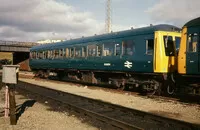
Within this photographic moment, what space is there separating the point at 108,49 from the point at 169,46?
4747mm

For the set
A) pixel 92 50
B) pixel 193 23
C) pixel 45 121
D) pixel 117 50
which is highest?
pixel 193 23

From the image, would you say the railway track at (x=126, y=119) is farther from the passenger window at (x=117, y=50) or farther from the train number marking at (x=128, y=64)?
the passenger window at (x=117, y=50)

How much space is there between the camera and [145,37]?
16.3 m

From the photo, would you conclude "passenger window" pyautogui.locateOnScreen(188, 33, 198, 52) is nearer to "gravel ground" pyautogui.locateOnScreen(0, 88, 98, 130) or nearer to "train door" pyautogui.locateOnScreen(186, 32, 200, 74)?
"train door" pyautogui.locateOnScreen(186, 32, 200, 74)

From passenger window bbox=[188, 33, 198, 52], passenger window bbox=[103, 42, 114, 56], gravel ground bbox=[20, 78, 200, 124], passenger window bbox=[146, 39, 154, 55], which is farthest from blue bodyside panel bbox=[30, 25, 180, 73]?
passenger window bbox=[188, 33, 198, 52]

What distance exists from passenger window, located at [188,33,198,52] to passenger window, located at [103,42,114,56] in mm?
6262

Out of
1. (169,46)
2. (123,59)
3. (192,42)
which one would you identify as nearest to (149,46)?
(169,46)

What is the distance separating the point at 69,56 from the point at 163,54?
11.2 metres

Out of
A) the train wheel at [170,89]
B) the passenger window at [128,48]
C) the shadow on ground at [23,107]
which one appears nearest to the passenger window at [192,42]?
the train wheel at [170,89]

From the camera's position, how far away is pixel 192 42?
13555mm

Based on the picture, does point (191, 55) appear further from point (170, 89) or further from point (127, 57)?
point (127, 57)

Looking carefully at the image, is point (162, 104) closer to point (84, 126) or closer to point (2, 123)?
point (84, 126)

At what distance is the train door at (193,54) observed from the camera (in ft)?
42.9

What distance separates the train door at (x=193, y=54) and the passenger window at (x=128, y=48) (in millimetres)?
4088
